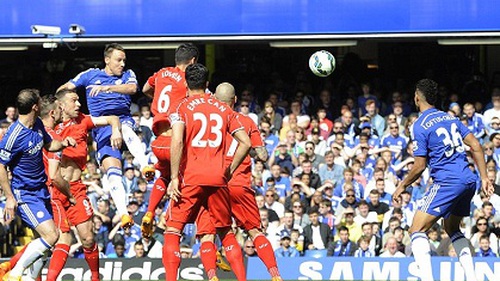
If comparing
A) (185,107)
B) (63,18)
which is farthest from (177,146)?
(63,18)

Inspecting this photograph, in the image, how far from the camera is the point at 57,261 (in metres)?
13.2

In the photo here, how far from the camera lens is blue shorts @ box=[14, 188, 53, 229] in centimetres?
1255

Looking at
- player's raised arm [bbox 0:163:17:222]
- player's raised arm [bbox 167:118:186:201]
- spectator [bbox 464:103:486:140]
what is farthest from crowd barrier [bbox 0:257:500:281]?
player's raised arm [bbox 167:118:186:201]

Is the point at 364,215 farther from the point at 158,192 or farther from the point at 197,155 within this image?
the point at 197,155

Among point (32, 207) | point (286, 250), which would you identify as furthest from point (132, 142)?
point (286, 250)

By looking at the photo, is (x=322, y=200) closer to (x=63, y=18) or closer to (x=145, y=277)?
(x=145, y=277)

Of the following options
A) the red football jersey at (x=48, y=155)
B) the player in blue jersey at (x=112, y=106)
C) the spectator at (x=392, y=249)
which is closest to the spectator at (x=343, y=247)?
the spectator at (x=392, y=249)

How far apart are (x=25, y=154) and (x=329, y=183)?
8.17m

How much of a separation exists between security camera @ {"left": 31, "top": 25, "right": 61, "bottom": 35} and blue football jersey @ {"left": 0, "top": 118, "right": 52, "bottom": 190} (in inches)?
326

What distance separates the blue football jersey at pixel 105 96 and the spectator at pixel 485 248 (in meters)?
6.31

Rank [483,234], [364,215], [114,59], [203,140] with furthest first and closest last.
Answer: [364,215], [483,234], [114,59], [203,140]

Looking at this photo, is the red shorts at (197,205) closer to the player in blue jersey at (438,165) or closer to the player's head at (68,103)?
the player in blue jersey at (438,165)

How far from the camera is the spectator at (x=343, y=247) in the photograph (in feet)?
60.2

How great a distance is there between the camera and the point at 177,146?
1155 cm
